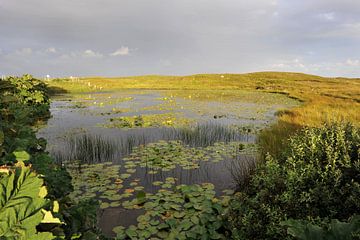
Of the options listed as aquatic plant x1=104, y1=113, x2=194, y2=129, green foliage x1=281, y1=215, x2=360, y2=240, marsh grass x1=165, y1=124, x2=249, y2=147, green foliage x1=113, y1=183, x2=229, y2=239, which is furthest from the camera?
aquatic plant x1=104, y1=113, x2=194, y2=129

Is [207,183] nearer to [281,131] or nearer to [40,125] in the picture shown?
[281,131]

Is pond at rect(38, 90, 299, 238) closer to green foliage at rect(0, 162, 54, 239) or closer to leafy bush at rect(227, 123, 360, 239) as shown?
leafy bush at rect(227, 123, 360, 239)

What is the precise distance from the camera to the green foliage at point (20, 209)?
1.58 m

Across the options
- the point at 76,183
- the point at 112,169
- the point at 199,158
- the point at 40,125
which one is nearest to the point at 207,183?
the point at 199,158

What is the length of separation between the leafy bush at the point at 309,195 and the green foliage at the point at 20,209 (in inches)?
143

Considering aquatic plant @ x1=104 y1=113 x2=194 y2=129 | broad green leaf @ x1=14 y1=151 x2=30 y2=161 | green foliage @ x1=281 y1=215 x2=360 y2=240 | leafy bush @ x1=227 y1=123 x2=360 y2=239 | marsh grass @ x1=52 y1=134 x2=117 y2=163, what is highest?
broad green leaf @ x1=14 y1=151 x2=30 y2=161

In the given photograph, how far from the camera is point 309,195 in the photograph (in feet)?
14.7

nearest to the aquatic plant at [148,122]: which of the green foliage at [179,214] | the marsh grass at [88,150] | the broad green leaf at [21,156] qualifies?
the marsh grass at [88,150]

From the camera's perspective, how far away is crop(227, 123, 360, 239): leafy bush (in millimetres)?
4320

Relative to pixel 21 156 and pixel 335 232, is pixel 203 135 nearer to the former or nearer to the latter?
pixel 21 156

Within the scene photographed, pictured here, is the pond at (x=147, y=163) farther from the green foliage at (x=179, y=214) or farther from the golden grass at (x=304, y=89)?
the golden grass at (x=304, y=89)

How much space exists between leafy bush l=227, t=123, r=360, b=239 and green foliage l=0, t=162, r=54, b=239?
11.9ft

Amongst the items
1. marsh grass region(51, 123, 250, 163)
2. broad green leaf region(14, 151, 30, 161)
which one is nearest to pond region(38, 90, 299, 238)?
marsh grass region(51, 123, 250, 163)

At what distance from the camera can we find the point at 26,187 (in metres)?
1.70
